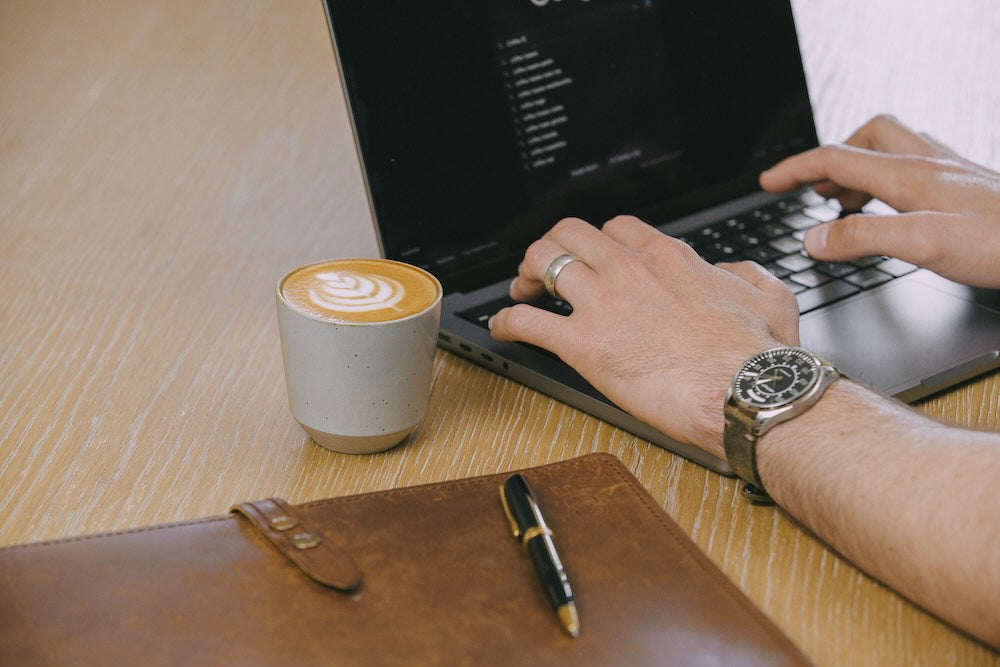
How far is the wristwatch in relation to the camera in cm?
69

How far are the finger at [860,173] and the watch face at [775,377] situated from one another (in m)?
0.35

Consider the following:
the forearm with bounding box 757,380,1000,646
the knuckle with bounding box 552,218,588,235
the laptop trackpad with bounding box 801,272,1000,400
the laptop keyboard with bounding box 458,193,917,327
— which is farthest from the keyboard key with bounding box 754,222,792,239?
the forearm with bounding box 757,380,1000,646

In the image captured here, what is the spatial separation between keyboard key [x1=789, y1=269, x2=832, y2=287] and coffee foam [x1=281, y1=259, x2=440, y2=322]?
375 mm

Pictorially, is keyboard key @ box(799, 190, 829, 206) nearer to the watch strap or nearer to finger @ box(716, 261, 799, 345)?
finger @ box(716, 261, 799, 345)

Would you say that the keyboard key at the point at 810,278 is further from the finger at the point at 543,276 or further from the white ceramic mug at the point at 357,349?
the white ceramic mug at the point at 357,349

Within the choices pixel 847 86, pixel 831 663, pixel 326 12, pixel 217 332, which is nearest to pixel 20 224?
pixel 217 332

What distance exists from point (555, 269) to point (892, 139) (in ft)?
1.46

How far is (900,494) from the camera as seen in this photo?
615 mm

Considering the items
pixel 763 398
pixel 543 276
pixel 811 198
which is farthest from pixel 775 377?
pixel 811 198

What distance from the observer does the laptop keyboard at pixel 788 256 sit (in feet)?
3.04

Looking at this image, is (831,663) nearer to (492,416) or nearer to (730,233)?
(492,416)

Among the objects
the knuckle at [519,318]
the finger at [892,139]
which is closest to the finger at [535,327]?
the knuckle at [519,318]

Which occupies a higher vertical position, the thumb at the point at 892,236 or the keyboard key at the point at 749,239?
the thumb at the point at 892,236

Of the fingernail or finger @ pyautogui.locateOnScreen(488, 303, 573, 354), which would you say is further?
the fingernail
